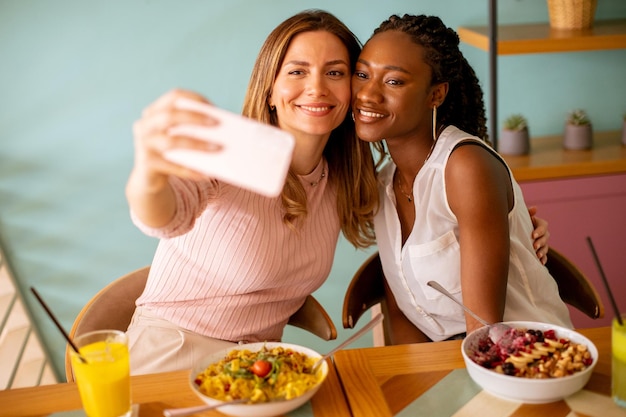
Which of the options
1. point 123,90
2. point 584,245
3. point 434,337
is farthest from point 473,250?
point 123,90

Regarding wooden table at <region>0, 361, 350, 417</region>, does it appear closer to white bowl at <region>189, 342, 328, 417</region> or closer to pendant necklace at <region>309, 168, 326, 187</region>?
white bowl at <region>189, 342, 328, 417</region>

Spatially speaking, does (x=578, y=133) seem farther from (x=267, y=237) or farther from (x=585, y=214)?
(x=267, y=237)

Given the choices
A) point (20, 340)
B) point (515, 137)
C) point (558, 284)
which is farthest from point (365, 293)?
point (20, 340)

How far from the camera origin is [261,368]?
4.23 ft

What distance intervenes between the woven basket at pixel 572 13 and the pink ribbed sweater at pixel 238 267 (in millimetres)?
1338

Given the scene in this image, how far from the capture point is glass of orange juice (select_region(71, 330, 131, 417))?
1.21 m

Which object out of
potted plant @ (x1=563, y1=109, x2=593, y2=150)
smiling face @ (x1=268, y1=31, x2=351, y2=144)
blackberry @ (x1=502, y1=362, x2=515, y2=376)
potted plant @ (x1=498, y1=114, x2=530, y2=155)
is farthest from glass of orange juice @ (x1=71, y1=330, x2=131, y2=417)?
potted plant @ (x1=563, y1=109, x2=593, y2=150)

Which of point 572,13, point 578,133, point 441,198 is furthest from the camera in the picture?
point 578,133

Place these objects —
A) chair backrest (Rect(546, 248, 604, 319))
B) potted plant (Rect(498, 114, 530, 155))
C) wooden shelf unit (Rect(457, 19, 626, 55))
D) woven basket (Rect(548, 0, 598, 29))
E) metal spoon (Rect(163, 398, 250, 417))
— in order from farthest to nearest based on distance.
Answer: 1. potted plant (Rect(498, 114, 530, 155))
2. woven basket (Rect(548, 0, 598, 29))
3. wooden shelf unit (Rect(457, 19, 626, 55))
4. chair backrest (Rect(546, 248, 604, 319))
5. metal spoon (Rect(163, 398, 250, 417))

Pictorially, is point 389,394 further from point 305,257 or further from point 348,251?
point 348,251

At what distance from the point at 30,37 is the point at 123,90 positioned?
14.7 inches

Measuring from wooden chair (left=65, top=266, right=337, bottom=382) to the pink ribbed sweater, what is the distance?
0.19 ft

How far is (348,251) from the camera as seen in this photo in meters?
3.04

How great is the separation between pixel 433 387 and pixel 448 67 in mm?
854
